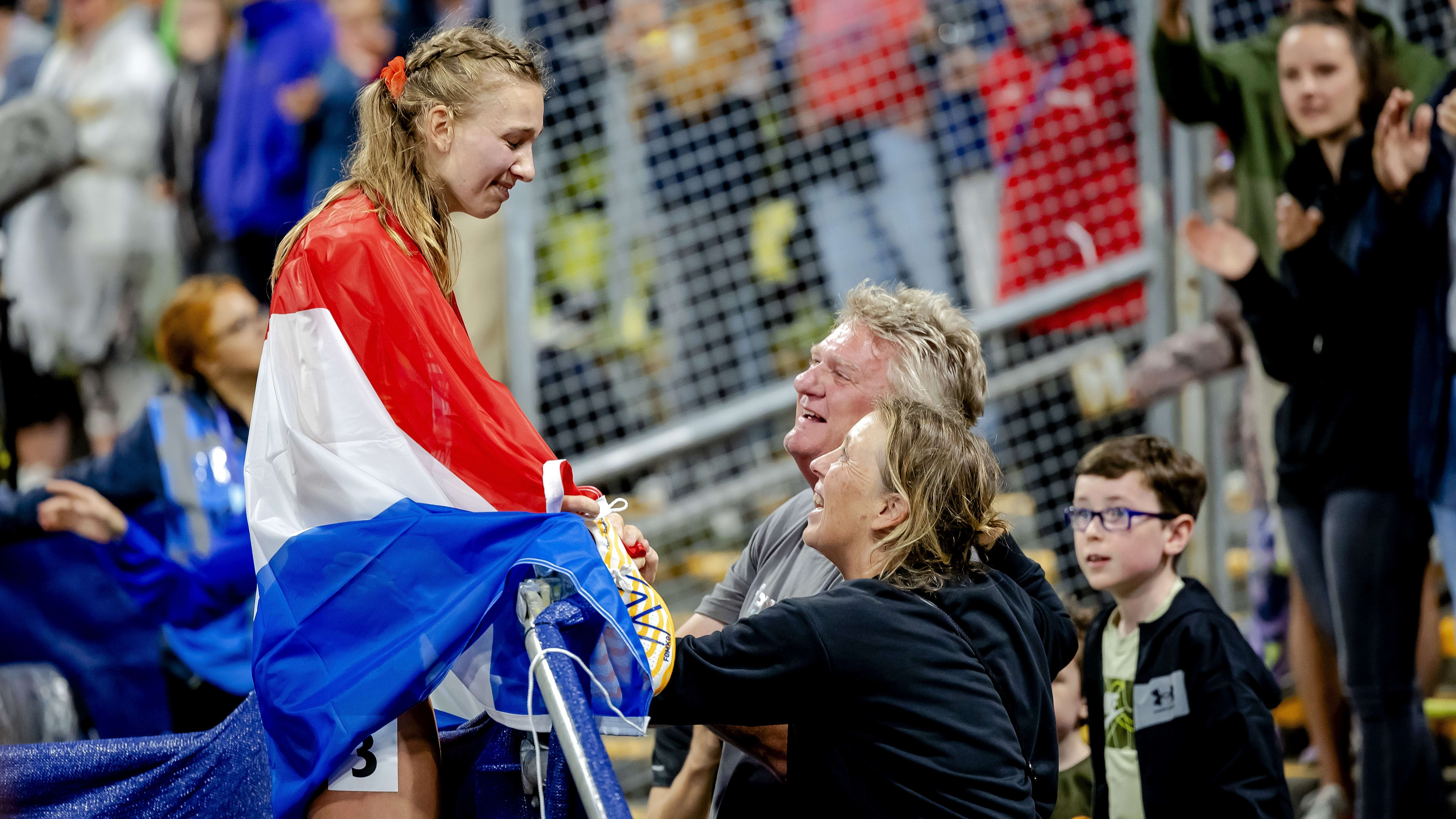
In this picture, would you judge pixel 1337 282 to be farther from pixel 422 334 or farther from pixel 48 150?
pixel 48 150

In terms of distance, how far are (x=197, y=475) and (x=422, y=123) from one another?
7.88 feet

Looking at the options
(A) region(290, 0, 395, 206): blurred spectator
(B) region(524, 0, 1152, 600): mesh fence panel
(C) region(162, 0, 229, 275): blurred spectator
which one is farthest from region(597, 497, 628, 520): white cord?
(C) region(162, 0, 229, 275): blurred spectator

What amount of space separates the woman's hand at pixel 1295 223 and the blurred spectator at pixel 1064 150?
0.62 meters

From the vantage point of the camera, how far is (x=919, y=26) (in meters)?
4.71

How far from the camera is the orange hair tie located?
2143 millimetres

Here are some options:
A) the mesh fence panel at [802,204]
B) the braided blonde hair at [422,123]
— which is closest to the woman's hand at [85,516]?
the mesh fence panel at [802,204]

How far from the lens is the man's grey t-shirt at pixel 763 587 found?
2359mm

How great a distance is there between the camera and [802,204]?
15.8 feet

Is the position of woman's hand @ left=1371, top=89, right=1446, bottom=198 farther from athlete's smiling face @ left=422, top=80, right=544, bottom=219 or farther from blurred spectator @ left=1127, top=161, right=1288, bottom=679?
athlete's smiling face @ left=422, top=80, right=544, bottom=219

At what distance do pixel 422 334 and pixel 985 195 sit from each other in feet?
10.2

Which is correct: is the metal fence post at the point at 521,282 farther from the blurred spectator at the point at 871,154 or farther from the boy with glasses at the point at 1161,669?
the boy with glasses at the point at 1161,669

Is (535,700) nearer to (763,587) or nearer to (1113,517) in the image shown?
(763,587)

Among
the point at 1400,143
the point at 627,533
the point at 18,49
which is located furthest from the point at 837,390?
the point at 18,49

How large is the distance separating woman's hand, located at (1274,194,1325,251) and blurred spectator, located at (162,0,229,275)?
14.1ft
